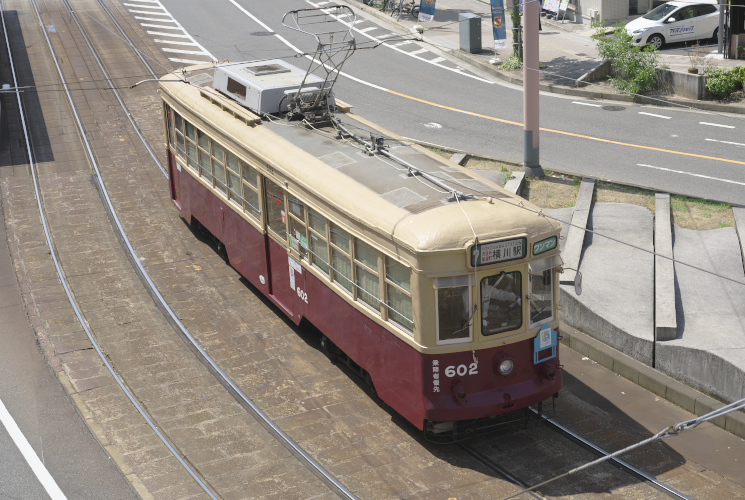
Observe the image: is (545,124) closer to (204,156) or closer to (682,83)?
(682,83)

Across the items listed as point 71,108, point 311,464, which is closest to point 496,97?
point 71,108

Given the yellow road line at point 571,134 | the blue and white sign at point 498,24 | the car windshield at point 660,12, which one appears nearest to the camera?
the yellow road line at point 571,134

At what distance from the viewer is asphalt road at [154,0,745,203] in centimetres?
1867

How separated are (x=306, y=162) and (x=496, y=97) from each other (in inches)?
566

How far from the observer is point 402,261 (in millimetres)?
9469

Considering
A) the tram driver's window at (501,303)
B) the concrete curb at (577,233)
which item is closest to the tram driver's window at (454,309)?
the tram driver's window at (501,303)

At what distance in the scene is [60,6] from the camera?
3475 centimetres

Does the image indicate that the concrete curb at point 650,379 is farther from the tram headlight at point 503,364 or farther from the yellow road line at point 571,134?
the yellow road line at point 571,134

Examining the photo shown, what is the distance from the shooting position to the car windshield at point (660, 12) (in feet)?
93.0

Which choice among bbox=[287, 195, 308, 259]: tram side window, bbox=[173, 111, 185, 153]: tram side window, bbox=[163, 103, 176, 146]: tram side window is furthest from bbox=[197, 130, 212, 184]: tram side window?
bbox=[287, 195, 308, 259]: tram side window

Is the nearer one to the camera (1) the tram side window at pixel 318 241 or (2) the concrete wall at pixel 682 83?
(1) the tram side window at pixel 318 241

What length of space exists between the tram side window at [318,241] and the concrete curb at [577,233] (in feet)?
10.3

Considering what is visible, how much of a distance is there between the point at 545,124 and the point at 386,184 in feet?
41.7

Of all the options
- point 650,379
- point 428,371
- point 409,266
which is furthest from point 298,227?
point 650,379
